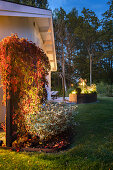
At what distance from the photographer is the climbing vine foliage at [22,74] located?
3.78 meters

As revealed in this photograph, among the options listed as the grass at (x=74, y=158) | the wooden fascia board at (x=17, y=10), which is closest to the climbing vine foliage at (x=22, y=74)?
the grass at (x=74, y=158)

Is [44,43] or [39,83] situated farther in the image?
[44,43]

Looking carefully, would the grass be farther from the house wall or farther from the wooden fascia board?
the wooden fascia board

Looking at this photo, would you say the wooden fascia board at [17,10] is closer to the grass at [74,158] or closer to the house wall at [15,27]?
the house wall at [15,27]

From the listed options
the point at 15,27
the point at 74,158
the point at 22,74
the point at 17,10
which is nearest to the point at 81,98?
the point at 15,27

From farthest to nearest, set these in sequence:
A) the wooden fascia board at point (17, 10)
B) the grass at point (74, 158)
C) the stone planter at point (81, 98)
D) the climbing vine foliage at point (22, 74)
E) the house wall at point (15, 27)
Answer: the stone planter at point (81, 98), the house wall at point (15, 27), the wooden fascia board at point (17, 10), the climbing vine foliage at point (22, 74), the grass at point (74, 158)

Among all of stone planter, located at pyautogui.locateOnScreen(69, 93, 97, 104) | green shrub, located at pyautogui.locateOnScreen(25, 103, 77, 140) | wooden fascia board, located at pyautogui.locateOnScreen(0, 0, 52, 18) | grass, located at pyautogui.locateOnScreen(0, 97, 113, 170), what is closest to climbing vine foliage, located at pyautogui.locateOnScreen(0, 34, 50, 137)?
green shrub, located at pyautogui.locateOnScreen(25, 103, 77, 140)

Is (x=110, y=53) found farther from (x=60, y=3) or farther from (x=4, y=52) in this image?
(x=60, y=3)

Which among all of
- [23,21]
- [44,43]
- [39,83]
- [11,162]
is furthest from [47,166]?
[44,43]

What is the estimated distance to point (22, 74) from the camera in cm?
407

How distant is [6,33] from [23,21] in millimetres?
957

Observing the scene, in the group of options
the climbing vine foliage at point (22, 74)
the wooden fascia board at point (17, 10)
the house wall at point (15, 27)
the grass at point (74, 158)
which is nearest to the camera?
the grass at point (74, 158)

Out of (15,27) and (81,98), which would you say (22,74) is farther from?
(81,98)

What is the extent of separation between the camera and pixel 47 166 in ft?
9.67
